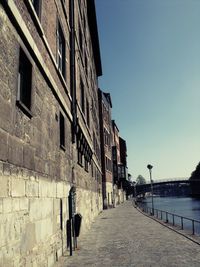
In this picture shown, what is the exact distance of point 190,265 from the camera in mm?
7531

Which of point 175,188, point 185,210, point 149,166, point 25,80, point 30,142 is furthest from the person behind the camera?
point 175,188

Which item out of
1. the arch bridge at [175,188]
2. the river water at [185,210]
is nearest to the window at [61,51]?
the river water at [185,210]

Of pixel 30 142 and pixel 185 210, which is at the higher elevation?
pixel 30 142

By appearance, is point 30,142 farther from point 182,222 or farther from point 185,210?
point 185,210

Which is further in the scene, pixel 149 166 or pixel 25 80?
pixel 149 166

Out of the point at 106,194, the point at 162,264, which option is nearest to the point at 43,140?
the point at 162,264

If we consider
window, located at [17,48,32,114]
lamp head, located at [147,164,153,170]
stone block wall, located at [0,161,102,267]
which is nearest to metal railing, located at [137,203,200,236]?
lamp head, located at [147,164,153,170]

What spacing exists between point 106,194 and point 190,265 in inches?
1225

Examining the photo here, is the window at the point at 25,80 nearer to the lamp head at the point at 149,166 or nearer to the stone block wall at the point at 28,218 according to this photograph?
the stone block wall at the point at 28,218

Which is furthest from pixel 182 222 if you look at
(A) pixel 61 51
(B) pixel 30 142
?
(B) pixel 30 142

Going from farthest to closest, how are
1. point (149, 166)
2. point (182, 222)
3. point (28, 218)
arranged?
point (149, 166) < point (182, 222) < point (28, 218)

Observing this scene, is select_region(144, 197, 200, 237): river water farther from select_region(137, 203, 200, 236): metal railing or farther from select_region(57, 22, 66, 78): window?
select_region(57, 22, 66, 78): window

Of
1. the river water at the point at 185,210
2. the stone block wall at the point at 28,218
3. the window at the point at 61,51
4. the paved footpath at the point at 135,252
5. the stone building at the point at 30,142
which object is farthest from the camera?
the river water at the point at 185,210

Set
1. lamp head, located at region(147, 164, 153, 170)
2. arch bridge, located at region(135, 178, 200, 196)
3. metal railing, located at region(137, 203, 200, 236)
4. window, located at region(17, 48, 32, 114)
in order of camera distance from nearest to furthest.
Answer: window, located at region(17, 48, 32, 114) → metal railing, located at region(137, 203, 200, 236) → lamp head, located at region(147, 164, 153, 170) → arch bridge, located at region(135, 178, 200, 196)
